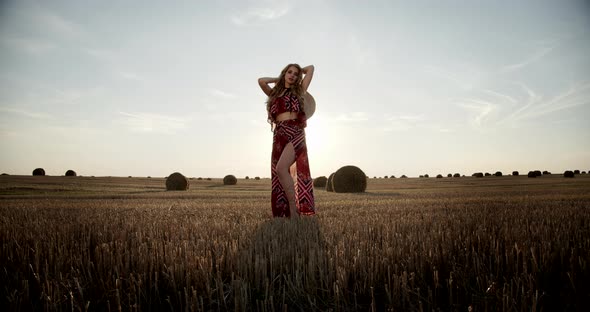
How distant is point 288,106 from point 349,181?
19.0 m

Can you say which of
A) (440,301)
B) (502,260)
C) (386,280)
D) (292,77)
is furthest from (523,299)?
(292,77)

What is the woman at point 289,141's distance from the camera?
5.20 metres

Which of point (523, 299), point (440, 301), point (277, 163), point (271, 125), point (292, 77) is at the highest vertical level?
point (292, 77)

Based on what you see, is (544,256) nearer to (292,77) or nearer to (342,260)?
(342,260)

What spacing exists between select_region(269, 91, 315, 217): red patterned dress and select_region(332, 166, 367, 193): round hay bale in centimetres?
1843

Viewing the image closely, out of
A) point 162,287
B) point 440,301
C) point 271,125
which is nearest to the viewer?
point 440,301

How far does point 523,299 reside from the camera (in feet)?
4.48

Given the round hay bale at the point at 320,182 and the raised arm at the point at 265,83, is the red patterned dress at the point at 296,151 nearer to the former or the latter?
the raised arm at the point at 265,83

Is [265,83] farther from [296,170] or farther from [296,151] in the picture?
[296,170]

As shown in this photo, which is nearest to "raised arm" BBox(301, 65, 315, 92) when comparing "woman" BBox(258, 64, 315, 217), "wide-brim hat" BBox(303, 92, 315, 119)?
"woman" BBox(258, 64, 315, 217)

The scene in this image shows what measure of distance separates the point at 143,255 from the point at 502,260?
2.33 meters

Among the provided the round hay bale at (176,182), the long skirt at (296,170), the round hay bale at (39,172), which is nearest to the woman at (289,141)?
the long skirt at (296,170)

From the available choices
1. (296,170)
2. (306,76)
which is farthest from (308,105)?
(296,170)

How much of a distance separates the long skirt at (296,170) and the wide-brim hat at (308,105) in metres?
0.36
